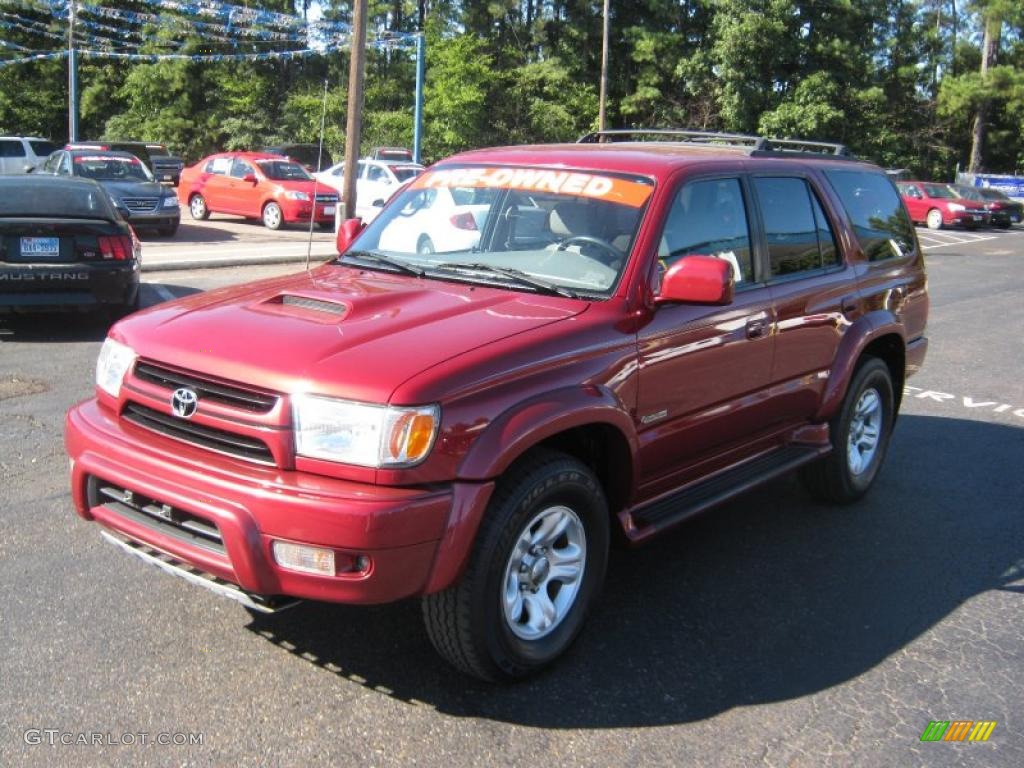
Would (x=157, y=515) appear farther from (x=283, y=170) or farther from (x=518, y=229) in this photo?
(x=283, y=170)

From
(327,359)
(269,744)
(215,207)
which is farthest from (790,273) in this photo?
(215,207)

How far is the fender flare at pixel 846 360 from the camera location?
16.9 feet

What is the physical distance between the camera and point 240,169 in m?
21.9

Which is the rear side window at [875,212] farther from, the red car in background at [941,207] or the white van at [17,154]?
the red car in background at [941,207]

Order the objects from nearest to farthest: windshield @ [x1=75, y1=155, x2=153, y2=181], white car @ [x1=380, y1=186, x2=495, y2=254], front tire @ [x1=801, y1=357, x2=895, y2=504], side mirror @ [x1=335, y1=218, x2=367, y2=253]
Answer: white car @ [x1=380, y1=186, x2=495, y2=254]
side mirror @ [x1=335, y1=218, x2=367, y2=253]
front tire @ [x1=801, y1=357, x2=895, y2=504]
windshield @ [x1=75, y1=155, x2=153, y2=181]

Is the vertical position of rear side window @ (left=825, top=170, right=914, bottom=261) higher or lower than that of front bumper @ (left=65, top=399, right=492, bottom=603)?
higher

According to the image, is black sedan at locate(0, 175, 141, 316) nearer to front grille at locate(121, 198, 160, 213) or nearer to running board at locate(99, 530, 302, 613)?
running board at locate(99, 530, 302, 613)

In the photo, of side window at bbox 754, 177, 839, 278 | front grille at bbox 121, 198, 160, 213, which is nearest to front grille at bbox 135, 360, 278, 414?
side window at bbox 754, 177, 839, 278

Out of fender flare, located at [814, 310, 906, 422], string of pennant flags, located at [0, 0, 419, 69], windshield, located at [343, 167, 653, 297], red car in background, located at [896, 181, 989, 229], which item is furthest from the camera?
string of pennant flags, located at [0, 0, 419, 69]

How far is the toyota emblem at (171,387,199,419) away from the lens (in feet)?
10.8

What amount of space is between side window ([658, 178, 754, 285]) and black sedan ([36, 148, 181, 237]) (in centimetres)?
1519

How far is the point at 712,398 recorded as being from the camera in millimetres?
4289

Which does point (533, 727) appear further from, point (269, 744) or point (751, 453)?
point (751, 453)

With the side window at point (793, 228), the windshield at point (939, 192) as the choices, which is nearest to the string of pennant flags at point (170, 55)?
the windshield at point (939, 192)
